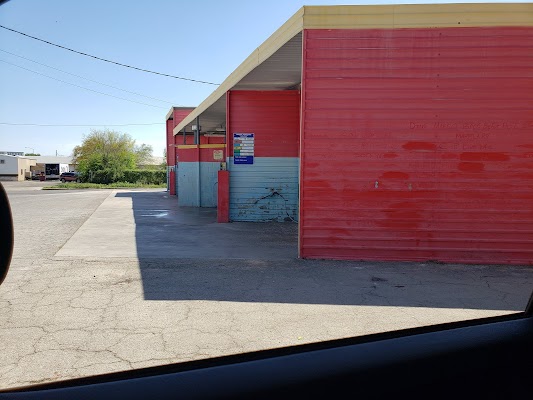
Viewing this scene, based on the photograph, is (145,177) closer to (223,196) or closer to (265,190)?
(223,196)

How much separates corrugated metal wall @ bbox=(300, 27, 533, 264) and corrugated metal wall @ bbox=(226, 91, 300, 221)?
4.55 m

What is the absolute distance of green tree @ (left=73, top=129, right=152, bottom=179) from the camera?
4422cm

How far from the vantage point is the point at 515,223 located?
22.1 feet

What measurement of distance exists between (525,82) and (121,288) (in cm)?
664

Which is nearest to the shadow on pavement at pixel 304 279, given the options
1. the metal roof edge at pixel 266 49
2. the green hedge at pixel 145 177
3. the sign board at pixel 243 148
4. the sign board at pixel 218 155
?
the sign board at pixel 243 148

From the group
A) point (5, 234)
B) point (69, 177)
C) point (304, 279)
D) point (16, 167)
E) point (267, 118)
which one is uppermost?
point (267, 118)

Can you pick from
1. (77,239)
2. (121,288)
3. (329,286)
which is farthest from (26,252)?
(329,286)

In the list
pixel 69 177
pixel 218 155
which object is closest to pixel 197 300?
pixel 218 155

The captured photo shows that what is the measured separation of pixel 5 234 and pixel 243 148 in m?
10.5

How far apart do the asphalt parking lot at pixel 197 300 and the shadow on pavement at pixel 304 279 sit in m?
0.01

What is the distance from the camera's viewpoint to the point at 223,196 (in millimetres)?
11516

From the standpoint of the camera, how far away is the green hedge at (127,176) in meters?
43.7

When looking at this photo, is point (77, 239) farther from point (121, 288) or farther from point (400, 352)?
point (400, 352)

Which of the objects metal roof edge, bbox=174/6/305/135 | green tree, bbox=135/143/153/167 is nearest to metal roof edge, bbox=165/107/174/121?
metal roof edge, bbox=174/6/305/135
